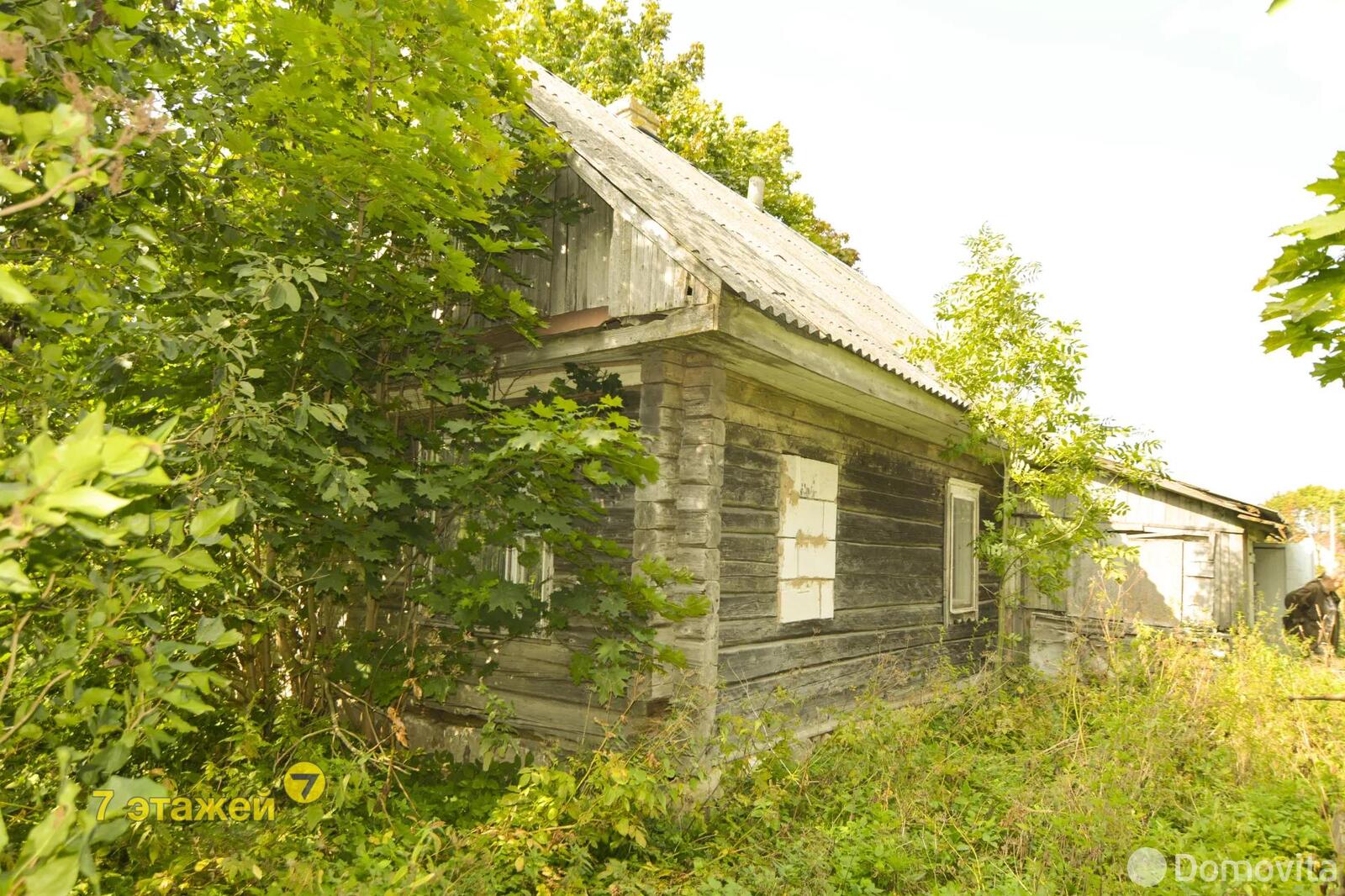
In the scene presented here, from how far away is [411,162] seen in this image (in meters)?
4.02

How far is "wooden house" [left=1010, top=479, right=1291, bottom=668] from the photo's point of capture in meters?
10.2

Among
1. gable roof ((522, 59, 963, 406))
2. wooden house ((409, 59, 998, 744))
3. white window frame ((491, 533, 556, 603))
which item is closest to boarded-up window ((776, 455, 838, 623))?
wooden house ((409, 59, 998, 744))

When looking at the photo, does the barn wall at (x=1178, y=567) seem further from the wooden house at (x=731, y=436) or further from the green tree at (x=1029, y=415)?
the wooden house at (x=731, y=436)

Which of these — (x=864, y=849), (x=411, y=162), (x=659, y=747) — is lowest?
(x=864, y=849)

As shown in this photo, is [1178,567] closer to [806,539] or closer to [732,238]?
[806,539]

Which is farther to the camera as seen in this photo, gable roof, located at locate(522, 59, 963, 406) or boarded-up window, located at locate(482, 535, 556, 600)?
boarded-up window, located at locate(482, 535, 556, 600)

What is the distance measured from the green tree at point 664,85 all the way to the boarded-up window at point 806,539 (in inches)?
534

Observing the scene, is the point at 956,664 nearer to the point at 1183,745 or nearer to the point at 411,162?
the point at 1183,745

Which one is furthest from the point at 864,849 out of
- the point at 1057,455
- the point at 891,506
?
the point at 1057,455

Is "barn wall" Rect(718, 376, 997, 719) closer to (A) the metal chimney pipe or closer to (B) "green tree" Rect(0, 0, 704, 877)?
(B) "green tree" Rect(0, 0, 704, 877)

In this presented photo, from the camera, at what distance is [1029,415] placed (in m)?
7.69

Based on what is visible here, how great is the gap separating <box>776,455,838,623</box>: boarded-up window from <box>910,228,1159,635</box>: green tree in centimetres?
211

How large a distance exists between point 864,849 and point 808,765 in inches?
43.3

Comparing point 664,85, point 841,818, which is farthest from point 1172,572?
point 664,85
